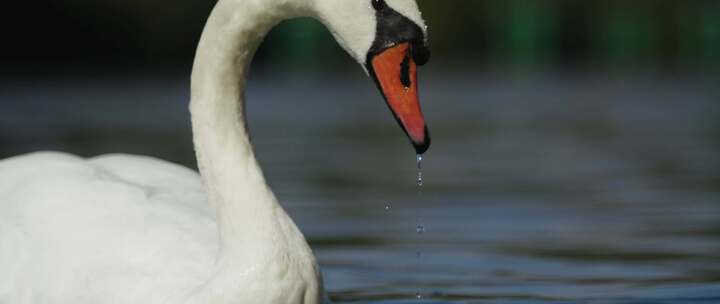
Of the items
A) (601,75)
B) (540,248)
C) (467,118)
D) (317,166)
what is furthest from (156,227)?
(601,75)

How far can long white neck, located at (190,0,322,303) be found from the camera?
5215 mm

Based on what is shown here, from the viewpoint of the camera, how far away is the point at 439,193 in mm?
10914

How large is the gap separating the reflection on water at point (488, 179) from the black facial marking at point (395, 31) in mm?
2007

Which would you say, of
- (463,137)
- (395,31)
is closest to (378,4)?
(395,31)

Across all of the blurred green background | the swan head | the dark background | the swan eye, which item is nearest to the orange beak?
the swan head

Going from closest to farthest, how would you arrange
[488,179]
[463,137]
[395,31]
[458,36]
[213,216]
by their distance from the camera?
1. [395,31]
2. [213,216]
3. [488,179]
4. [463,137]
5. [458,36]

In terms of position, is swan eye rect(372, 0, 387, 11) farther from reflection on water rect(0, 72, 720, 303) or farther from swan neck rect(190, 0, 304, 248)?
reflection on water rect(0, 72, 720, 303)

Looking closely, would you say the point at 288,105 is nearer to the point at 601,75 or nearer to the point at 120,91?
the point at 120,91

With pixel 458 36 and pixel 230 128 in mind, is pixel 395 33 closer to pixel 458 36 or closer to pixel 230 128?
pixel 230 128

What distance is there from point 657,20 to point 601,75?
12.5 meters

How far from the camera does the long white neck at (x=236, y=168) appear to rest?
5215 mm

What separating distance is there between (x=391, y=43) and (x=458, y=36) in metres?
32.2

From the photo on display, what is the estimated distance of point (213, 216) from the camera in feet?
20.0

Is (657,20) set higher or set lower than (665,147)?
lower
